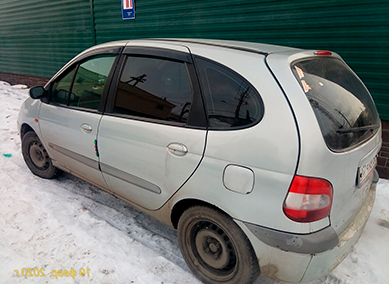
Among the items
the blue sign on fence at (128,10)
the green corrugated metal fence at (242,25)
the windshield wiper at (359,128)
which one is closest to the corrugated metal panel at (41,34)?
the green corrugated metal fence at (242,25)

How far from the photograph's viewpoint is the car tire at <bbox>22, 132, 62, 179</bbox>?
359cm

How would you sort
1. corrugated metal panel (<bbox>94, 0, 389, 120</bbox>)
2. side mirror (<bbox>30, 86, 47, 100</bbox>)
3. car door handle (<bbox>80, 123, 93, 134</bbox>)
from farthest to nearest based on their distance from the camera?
corrugated metal panel (<bbox>94, 0, 389, 120</bbox>) < side mirror (<bbox>30, 86, 47, 100</bbox>) < car door handle (<bbox>80, 123, 93, 134</bbox>)

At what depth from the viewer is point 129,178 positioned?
2.48 metres

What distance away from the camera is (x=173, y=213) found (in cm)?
231

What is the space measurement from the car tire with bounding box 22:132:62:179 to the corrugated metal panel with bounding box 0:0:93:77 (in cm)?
426

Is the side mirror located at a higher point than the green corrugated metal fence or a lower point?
lower

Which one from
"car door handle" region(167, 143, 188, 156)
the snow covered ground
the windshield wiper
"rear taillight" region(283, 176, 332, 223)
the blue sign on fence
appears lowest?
the snow covered ground

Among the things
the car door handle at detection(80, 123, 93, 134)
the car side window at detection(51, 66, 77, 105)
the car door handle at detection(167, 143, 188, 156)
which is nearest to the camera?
the car door handle at detection(167, 143, 188, 156)

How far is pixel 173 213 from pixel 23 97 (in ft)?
24.1

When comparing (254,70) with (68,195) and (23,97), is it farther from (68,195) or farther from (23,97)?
(23,97)

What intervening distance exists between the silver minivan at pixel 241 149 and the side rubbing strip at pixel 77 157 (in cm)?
14

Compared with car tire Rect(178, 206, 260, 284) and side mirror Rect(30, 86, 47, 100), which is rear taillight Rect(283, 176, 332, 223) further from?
side mirror Rect(30, 86, 47, 100)

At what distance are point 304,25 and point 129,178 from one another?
3.32 metres

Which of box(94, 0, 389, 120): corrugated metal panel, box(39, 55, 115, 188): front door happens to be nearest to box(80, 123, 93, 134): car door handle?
box(39, 55, 115, 188): front door
